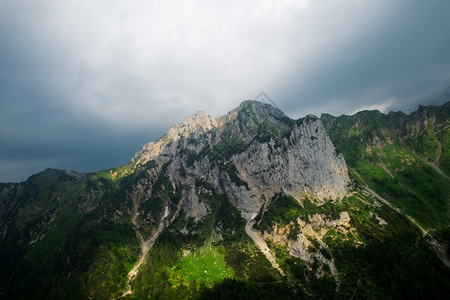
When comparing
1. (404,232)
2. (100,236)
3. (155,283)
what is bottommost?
(404,232)

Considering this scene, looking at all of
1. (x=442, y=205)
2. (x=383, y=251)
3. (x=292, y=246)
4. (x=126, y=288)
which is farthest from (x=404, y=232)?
(x=126, y=288)

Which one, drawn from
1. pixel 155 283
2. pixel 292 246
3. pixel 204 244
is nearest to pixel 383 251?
pixel 292 246

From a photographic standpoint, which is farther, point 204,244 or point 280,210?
point 280,210

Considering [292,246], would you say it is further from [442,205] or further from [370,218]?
[442,205]

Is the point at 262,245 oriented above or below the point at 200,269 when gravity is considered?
below

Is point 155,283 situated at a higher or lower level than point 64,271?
lower

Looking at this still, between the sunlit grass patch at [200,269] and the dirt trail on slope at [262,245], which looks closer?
the sunlit grass patch at [200,269]

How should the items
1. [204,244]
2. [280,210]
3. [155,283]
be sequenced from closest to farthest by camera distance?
[155,283], [204,244], [280,210]

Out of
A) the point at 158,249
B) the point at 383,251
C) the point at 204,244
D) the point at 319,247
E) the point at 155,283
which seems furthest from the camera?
the point at 204,244

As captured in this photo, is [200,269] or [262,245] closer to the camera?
[200,269]

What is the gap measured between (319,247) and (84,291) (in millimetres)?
167527

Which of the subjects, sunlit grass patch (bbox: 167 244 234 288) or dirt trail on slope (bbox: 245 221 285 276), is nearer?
sunlit grass patch (bbox: 167 244 234 288)

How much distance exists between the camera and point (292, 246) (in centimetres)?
16375

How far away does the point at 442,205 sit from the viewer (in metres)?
188
